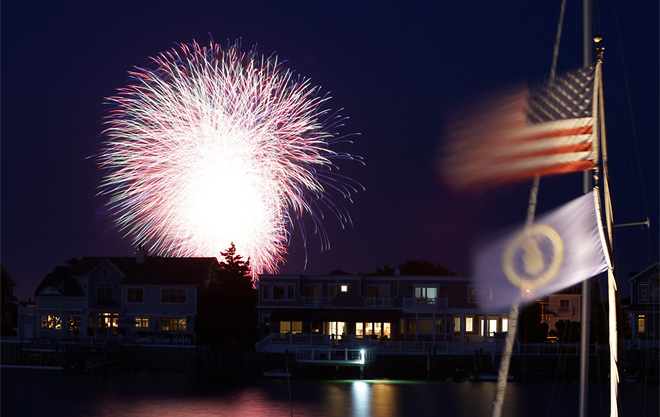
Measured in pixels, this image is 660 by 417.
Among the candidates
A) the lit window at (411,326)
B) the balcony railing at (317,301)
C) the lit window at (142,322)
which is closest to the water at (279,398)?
the balcony railing at (317,301)

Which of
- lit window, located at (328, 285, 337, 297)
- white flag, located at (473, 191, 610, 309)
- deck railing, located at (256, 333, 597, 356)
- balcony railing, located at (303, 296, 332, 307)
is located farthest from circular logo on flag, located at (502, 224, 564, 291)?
lit window, located at (328, 285, 337, 297)

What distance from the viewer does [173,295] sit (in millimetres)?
77875

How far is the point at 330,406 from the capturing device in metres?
50.0

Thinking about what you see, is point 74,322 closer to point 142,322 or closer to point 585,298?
point 142,322

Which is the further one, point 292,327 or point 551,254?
point 292,327

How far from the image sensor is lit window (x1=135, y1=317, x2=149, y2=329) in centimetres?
7812

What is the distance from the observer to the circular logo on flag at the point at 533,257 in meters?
13.7

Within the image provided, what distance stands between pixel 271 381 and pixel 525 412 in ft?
67.9

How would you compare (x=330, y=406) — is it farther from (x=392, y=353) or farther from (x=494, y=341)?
(x=494, y=341)

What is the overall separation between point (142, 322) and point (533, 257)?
223 feet

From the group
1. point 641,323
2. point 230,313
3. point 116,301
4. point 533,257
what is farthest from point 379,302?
point 533,257

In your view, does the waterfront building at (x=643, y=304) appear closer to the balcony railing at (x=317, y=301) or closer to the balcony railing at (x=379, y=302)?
the balcony railing at (x=379, y=302)

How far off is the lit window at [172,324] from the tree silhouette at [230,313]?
3147 mm

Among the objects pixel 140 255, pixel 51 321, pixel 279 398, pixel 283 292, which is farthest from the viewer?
pixel 140 255
